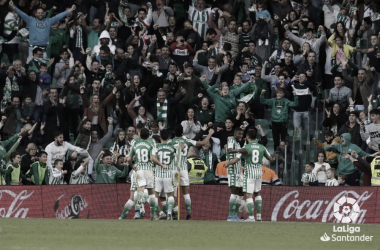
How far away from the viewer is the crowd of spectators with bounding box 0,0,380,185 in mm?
26750

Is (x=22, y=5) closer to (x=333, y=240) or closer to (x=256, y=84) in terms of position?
(x=256, y=84)

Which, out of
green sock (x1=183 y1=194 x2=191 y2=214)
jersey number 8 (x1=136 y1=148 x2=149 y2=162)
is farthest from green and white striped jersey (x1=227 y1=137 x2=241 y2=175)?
jersey number 8 (x1=136 y1=148 x2=149 y2=162)

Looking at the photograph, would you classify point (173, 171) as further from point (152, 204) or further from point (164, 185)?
point (152, 204)

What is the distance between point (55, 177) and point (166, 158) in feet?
14.3

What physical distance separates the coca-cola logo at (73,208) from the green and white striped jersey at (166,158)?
3118 millimetres

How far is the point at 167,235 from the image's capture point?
1861 centimetres

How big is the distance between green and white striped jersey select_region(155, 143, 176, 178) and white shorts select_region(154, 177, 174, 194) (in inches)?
3.7

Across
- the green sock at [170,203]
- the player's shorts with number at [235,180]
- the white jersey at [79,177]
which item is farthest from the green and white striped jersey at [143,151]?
the white jersey at [79,177]

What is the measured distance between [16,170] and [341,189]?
8.31 m

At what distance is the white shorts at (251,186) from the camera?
74.4ft

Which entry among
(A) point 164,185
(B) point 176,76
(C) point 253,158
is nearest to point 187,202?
(A) point 164,185

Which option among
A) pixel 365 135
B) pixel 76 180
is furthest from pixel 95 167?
pixel 365 135

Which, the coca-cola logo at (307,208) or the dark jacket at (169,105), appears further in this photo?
the dark jacket at (169,105)

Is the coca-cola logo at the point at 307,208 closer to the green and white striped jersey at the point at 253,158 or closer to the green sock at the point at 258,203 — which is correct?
the green sock at the point at 258,203
